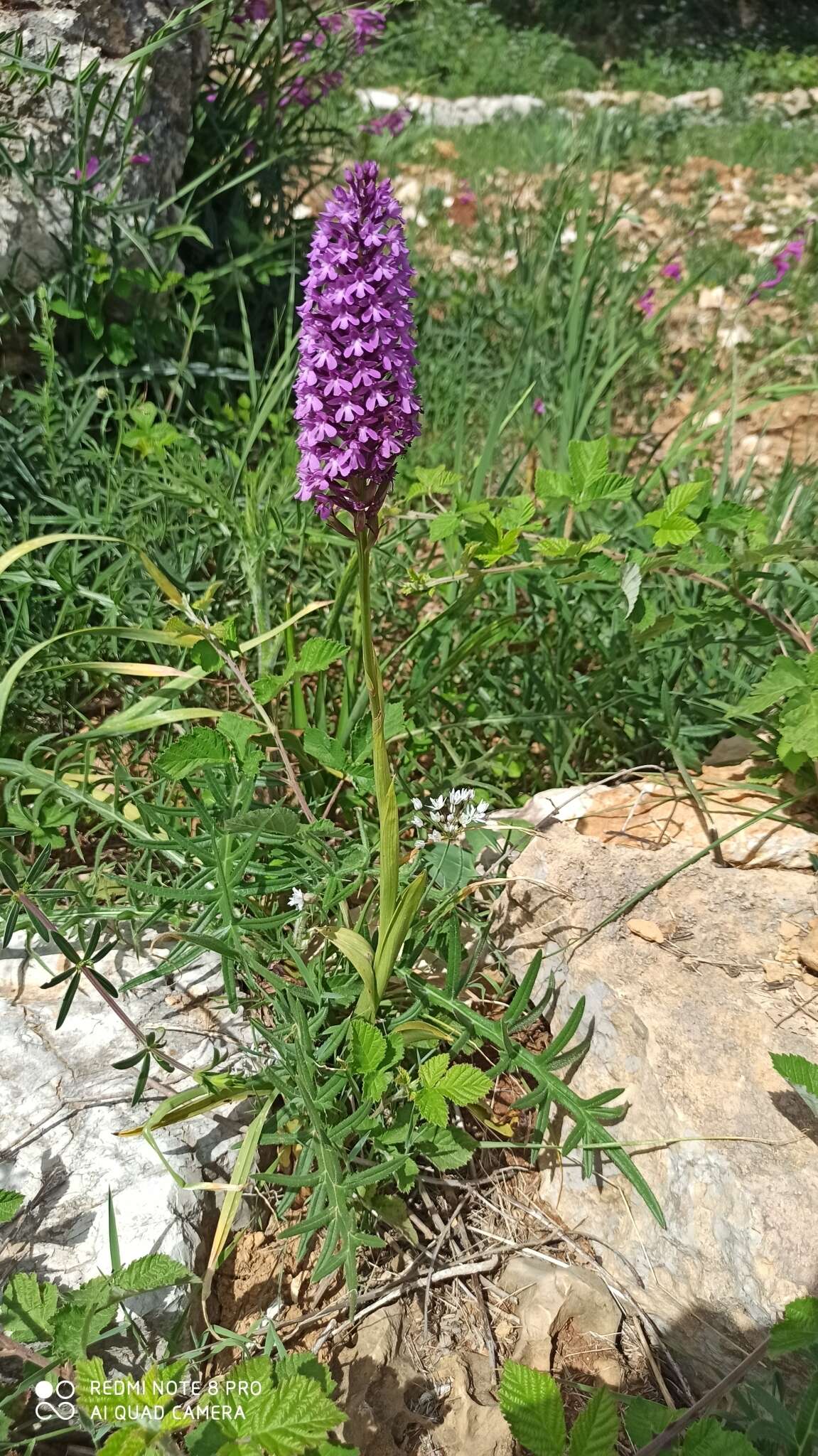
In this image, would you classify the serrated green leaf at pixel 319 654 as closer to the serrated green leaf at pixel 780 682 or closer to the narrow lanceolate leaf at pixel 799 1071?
the serrated green leaf at pixel 780 682

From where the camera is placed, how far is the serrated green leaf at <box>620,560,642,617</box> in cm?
174

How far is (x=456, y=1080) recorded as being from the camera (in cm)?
151

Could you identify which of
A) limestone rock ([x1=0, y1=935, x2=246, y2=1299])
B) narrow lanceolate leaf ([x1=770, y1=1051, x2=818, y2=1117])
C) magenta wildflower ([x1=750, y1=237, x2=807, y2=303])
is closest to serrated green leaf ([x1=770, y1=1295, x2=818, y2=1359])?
narrow lanceolate leaf ([x1=770, y1=1051, x2=818, y2=1117])

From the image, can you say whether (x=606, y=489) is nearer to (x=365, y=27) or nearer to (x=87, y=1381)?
(x=87, y=1381)

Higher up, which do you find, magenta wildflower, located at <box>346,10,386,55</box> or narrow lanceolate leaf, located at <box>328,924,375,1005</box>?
magenta wildflower, located at <box>346,10,386,55</box>

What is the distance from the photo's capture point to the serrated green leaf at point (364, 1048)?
1504mm

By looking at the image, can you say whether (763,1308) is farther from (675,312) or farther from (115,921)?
(675,312)

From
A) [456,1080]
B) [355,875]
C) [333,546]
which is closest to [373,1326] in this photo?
[456,1080]

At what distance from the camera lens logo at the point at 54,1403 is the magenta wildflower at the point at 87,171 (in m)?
2.91

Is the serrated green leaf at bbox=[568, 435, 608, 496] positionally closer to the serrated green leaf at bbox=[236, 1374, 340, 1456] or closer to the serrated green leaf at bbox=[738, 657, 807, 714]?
the serrated green leaf at bbox=[738, 657, 807, 714]

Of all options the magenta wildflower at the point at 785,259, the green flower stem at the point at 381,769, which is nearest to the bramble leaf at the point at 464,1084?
the green flower stem at the point at 381,769

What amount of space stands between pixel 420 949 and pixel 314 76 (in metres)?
3.45

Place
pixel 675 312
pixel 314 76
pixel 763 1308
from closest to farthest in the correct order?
1. pixel 763 1308
2. pixel 314 76
3. pixel 675 312

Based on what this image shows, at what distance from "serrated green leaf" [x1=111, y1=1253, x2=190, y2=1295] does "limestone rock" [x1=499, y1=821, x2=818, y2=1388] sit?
2.44 ft
